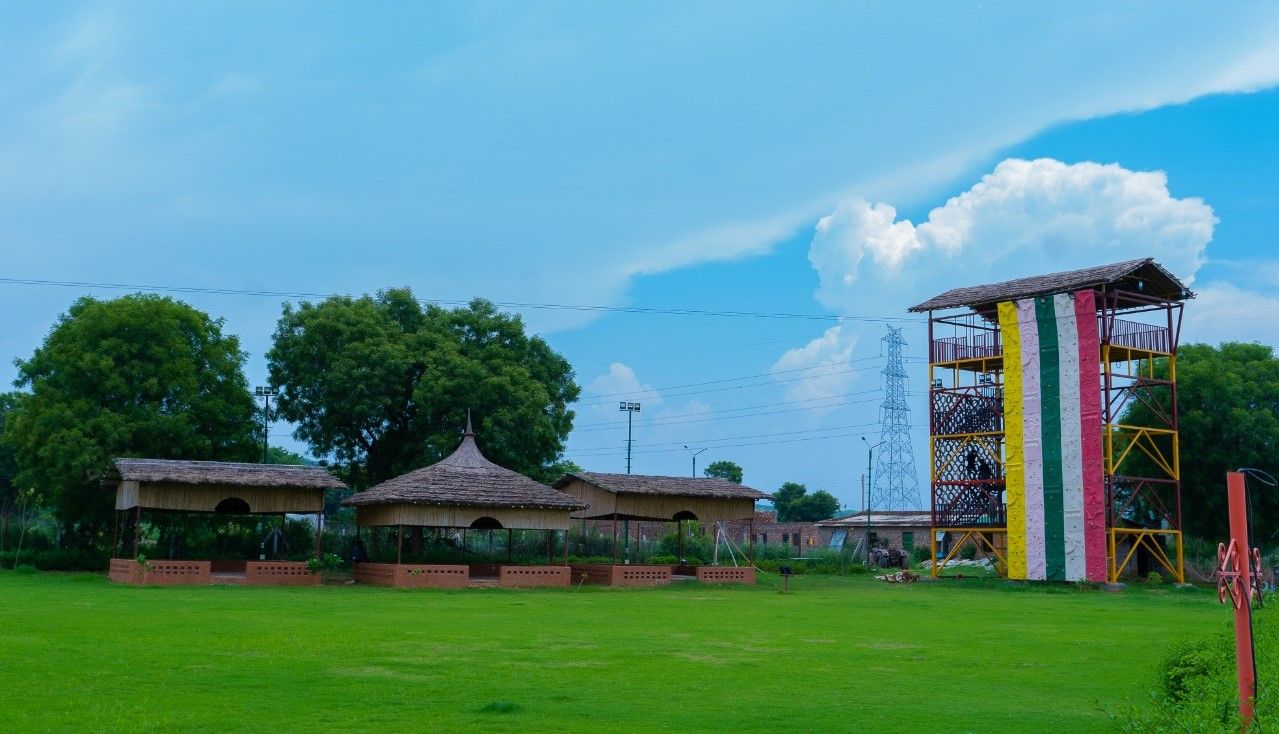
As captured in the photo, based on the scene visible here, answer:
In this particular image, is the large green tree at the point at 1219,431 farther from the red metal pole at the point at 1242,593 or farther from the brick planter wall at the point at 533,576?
the red metal pole at the point at 1242,593

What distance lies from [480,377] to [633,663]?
29.5 meters

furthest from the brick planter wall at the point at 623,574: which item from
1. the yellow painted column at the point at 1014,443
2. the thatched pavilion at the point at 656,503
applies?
the yellow painted column at the point at 1014,443

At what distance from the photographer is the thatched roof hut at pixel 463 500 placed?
3528cm

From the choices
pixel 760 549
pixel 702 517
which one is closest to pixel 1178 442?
pixel 702 517

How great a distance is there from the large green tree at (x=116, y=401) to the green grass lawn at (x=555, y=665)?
1239 centimetres

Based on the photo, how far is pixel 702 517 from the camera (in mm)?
41062

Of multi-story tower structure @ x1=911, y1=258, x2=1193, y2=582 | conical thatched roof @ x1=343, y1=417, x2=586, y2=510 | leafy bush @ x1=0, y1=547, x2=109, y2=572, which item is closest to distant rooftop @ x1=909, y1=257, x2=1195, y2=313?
multi-story tower structure @ x1=911, y1=258, x2=1193, y2=582

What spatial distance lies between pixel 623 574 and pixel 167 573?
1348 cm

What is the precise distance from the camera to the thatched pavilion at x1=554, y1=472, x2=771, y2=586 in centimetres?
3931

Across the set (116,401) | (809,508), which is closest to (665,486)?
(116,401)

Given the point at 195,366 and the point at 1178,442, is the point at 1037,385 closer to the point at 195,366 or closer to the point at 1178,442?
the point at 1178,442

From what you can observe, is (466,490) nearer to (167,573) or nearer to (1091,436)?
(167,573)

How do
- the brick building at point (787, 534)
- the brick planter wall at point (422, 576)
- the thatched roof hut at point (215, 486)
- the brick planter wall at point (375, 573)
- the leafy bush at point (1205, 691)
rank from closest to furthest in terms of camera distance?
the leafy bush at point (1205, 691) < the thatched roof hut at point (215, 486) < the brick planter wall at point (422, 576) < the brick planter wall at point (375, 573) < the brick building at point (787, 534)

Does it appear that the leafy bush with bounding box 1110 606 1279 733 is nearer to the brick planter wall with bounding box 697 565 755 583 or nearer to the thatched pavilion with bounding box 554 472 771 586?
the thatched pavilion with bounding box 554 472 771 586
